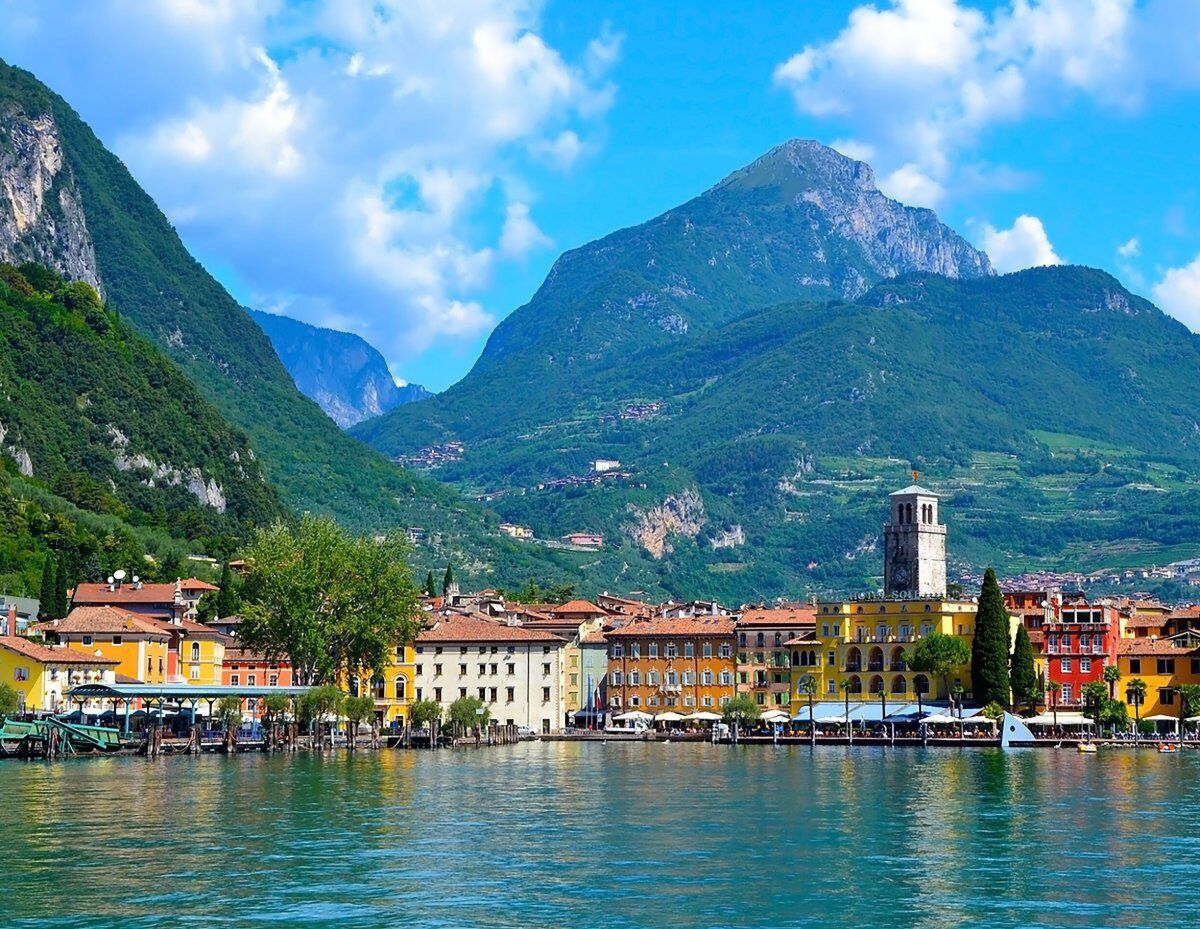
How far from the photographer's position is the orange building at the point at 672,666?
170750mm

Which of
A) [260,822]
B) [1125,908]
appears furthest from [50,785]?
[1125,908]

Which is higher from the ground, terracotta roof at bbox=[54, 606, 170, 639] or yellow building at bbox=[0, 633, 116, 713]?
terracotta roof at bbox=[54, 606, 170, 639]

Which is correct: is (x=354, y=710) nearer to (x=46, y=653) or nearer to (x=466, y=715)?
(x=466, y=715)

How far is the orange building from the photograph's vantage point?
17075 centimetres

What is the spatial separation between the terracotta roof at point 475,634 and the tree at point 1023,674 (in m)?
33.3

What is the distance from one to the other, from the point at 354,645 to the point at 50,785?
5201cm

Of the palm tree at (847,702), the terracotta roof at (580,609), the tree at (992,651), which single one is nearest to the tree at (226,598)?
the terracotta roof at (580,609)

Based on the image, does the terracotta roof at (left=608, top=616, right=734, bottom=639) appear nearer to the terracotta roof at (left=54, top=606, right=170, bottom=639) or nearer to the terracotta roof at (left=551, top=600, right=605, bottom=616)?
the terracotta roof at (left=551, top=600, right=605, bottom=616)

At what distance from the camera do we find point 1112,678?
153250 mm

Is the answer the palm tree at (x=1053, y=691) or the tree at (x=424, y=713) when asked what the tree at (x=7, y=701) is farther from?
the palm tree at (x=1053, y=691)

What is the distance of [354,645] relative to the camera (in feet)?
447

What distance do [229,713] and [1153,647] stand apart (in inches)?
2758

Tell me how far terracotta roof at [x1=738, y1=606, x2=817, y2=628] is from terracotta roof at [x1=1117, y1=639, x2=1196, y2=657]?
2576cm

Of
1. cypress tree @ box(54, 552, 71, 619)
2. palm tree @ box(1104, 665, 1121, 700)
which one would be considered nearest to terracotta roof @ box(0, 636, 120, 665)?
cypress tree @ box(54, 552, 71, 619)
